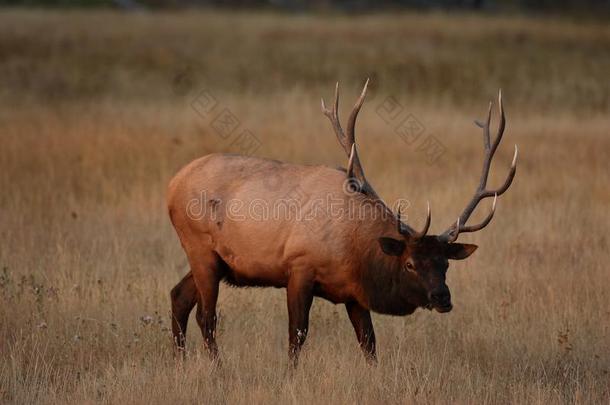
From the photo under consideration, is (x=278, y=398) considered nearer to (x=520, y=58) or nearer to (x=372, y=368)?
(x=372, y=368)

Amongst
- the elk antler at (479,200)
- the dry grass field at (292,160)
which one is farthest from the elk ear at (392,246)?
the dry grass field at (292,160)

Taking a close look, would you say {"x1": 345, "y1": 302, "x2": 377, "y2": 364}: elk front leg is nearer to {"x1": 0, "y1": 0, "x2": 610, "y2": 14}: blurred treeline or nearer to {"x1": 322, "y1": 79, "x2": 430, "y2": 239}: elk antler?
{"x1": 322, "y1": 79, "x2": 430, "y2": 239}: elk antler

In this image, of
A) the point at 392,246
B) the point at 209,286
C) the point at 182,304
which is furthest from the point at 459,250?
the point at 182,304

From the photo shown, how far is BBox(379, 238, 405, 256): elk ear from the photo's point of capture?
6773mm

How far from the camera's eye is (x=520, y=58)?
28391 mm

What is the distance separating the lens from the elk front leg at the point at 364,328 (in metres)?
7.30

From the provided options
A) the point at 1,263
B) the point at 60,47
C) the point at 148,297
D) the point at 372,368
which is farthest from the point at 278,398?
the point at 60,47

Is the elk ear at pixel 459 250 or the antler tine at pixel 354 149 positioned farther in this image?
the antler tine at pixel 354 149

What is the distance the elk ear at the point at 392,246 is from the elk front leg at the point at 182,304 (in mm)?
1728

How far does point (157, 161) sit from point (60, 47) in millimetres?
13622

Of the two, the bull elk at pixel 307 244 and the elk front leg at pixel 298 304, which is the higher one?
the bull elk at pixel 307 244

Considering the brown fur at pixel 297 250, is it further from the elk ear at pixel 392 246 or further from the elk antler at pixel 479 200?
the elk antler at pixel 479 200

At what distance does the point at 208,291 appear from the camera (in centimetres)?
756

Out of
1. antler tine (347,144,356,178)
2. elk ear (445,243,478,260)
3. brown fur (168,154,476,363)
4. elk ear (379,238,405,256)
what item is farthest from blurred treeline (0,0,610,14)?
elk ear (445,243,478,260)
